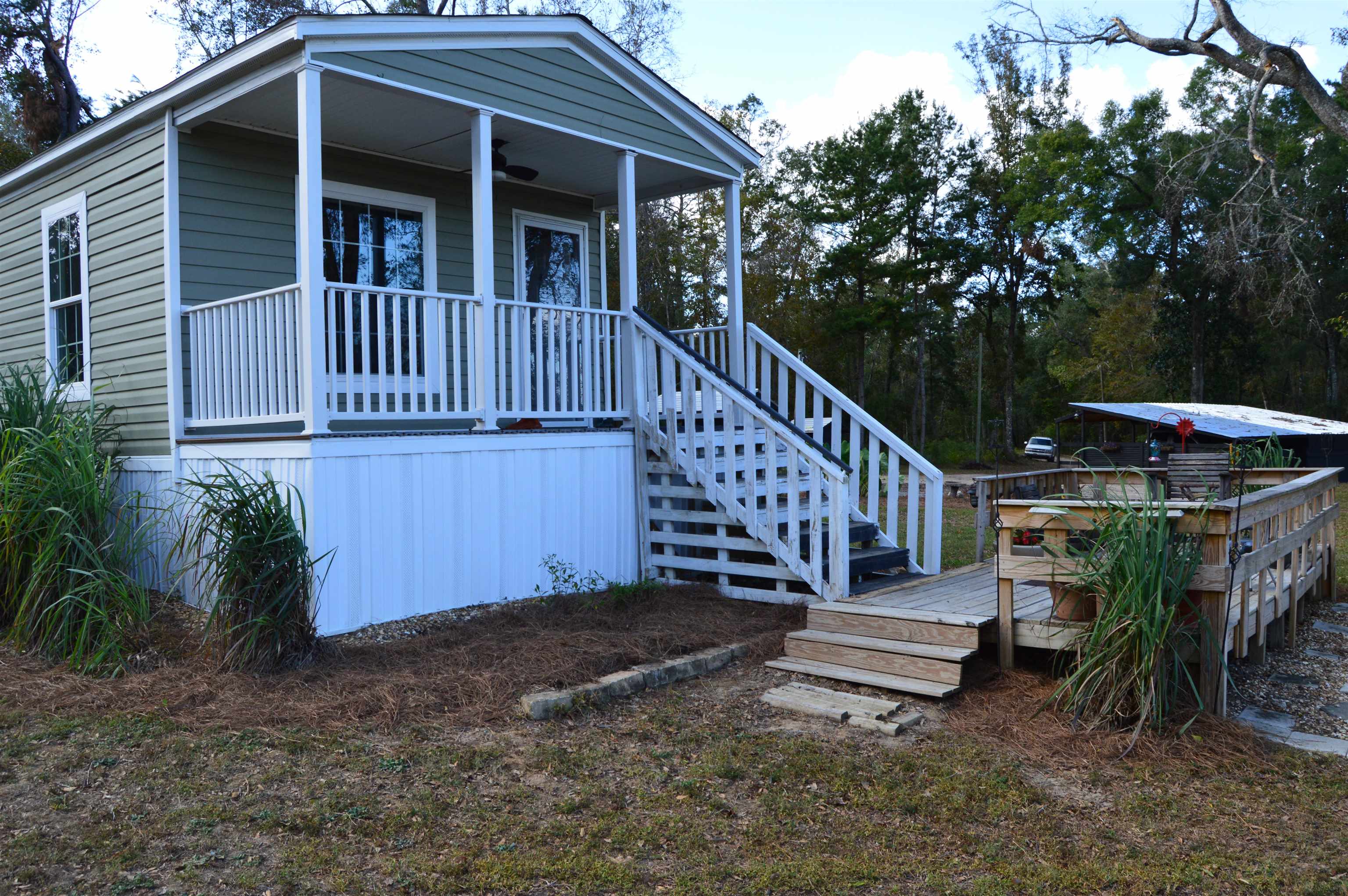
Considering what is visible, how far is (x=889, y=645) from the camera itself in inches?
198

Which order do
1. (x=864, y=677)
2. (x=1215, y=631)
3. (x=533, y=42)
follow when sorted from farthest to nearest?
(x=533, y=42), (x=864, y=677), (x=1215, y=631)

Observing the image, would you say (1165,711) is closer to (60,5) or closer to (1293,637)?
(1293,637)

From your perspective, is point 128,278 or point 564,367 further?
point 128,278

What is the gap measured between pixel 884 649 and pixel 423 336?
13.5ft

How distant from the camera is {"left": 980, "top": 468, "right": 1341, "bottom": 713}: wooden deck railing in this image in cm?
407

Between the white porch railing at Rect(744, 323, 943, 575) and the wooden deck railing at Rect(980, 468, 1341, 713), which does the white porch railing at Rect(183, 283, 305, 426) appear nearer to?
the white porch railing at Rect(744, 323, 943, 575)

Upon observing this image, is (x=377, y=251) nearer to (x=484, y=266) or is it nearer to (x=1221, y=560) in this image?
(x=484, y=266)

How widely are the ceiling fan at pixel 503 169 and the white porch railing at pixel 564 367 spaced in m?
1.12

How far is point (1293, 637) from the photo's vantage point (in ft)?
19.4

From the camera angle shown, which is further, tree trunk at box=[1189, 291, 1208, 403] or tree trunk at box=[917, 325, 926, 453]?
tree trunk at box=[917, 325, 926, 453]

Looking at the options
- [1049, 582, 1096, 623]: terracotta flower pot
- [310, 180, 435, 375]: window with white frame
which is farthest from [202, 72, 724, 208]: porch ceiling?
[1049, 582, 1096, 623]: terracotta flower pot

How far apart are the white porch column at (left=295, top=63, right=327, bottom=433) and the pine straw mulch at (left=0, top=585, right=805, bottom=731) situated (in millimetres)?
1406

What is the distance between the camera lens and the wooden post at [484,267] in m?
6.28

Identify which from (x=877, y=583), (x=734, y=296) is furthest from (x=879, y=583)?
(x=734, y=296)
